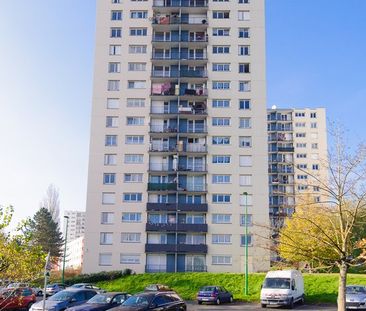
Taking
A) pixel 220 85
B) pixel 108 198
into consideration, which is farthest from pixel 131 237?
pixel 220 85

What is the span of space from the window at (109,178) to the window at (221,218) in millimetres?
13388

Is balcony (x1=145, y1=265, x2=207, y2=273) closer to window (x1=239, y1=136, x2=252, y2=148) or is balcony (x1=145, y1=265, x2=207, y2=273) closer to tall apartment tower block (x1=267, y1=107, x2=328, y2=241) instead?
window (x1=239, y1=136, x2=252, y2=148)

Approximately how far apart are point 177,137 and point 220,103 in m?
7.35

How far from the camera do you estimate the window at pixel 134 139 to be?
60000mm

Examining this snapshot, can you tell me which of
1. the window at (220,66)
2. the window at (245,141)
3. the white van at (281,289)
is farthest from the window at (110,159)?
the white van at (281,289)

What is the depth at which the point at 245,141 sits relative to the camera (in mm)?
59938

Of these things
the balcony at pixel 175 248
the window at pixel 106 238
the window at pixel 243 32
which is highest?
the window at pixel 243 32

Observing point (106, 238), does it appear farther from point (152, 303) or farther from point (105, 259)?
point (152, 303)

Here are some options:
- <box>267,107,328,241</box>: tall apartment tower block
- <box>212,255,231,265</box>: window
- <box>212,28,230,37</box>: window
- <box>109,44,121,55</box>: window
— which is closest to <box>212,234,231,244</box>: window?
<box>212,255,231,265</box>: window

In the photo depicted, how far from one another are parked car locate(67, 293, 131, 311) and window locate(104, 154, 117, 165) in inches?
1515

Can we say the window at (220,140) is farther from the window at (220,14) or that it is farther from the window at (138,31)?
the window at (138,31)

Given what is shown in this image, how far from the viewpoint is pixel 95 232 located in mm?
56844

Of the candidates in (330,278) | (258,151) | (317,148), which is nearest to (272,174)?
(317,148)

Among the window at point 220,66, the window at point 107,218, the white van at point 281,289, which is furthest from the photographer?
the window at point 220,66
